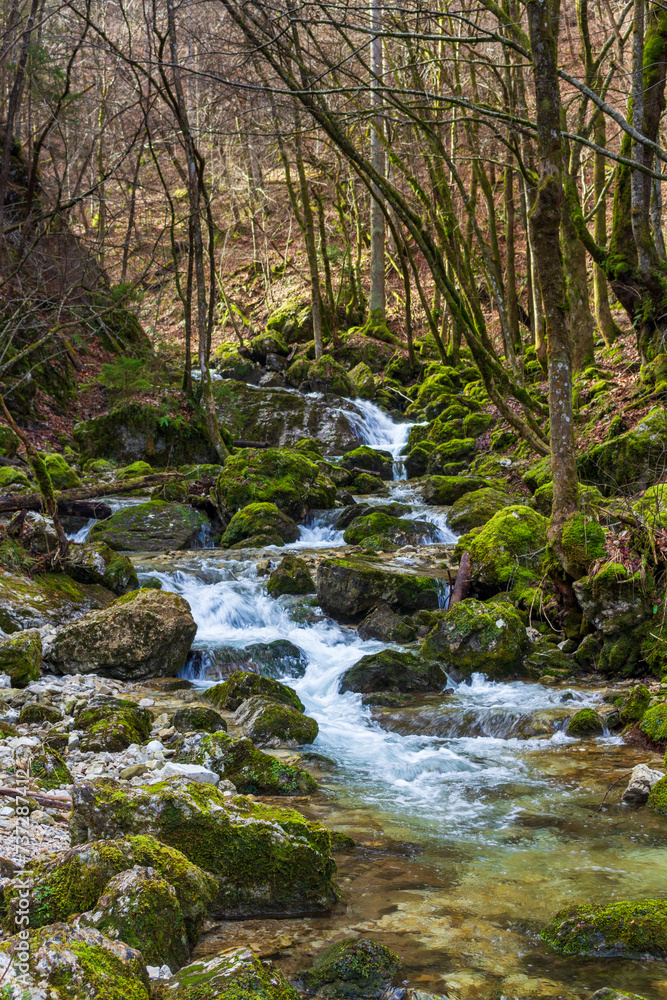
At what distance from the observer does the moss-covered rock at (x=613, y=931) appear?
9.37 feet

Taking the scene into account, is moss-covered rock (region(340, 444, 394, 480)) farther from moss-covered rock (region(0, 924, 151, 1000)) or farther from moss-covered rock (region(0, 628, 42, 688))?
moss-covered rock (region(0, 924, 151, 1000))

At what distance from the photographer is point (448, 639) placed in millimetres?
7461

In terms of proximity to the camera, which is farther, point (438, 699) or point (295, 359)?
point (295, 359)

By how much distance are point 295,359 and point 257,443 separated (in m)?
6.76

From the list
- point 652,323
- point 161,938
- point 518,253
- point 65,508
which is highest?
point 518,253

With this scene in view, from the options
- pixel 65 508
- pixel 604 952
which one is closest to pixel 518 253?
pixel 65 508

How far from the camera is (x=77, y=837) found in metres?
3.12

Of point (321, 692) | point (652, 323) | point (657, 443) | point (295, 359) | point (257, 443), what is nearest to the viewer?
point (321, 692)

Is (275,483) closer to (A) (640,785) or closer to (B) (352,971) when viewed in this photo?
(A) (640,785)

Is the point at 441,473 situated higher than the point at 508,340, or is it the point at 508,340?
the point at 508,340

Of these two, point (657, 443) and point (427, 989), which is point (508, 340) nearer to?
point (657, 443)

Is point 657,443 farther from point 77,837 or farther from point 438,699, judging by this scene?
point 77,837

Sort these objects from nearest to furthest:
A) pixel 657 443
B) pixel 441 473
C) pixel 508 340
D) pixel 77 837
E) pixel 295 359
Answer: pixel 77 837 < pixel 657 443 < pixel 508 340 < pixel 441 473 < pixel 295 359

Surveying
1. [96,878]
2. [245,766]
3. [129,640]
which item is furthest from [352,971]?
[129,640]
